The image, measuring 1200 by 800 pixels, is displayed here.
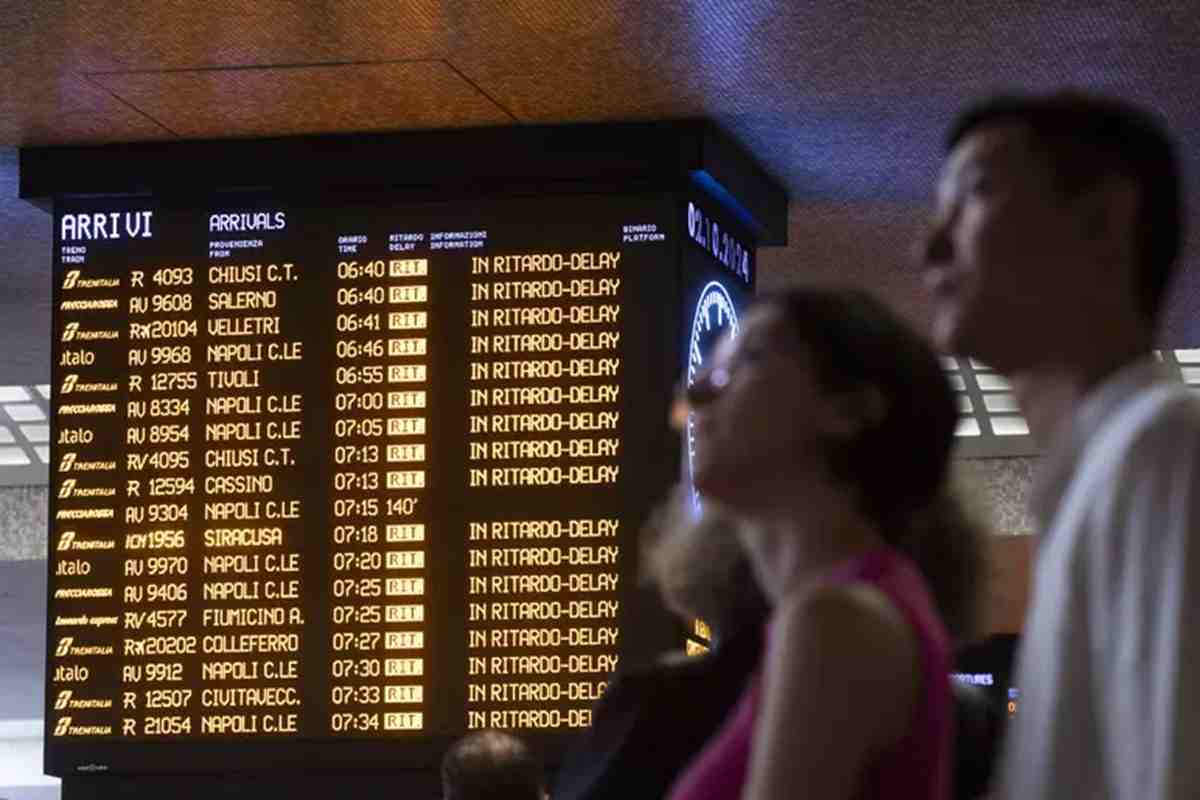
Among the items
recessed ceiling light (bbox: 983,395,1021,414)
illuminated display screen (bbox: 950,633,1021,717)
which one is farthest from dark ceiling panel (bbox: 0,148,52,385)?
recessed ceiling light (bbox: 983,395,1021,414)

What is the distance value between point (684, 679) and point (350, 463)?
5.09m

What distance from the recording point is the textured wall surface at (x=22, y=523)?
68.5 feet

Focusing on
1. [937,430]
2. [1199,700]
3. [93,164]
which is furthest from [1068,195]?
[93,164]

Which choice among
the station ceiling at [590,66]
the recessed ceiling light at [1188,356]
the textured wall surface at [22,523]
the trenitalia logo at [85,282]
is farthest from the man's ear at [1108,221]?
the textured wall surface at [22,523]

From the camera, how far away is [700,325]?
7.25 metres

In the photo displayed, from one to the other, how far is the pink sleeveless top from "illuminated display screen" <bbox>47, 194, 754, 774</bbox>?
539 cm

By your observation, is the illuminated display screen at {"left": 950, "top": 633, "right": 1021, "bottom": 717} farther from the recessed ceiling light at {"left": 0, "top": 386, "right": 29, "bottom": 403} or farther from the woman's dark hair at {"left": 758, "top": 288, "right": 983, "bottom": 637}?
the recessed ceiling light at {"left": 0, "top": 386, "right": 29, "bottom": 403}

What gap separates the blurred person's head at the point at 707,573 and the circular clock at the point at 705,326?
189 inches

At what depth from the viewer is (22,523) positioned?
69.4 feet

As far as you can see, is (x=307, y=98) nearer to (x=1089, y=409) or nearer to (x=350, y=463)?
(x=350, y=463)

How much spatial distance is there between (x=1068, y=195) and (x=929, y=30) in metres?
4.92

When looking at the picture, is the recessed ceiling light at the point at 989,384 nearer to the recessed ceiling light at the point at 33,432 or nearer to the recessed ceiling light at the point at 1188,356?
the recessed ceiling light at the point at 1188,356

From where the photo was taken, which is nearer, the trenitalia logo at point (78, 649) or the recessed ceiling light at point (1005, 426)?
the trenitalia logo at point (78, 649)

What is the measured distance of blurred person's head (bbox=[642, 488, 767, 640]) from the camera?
2105 millimetres
